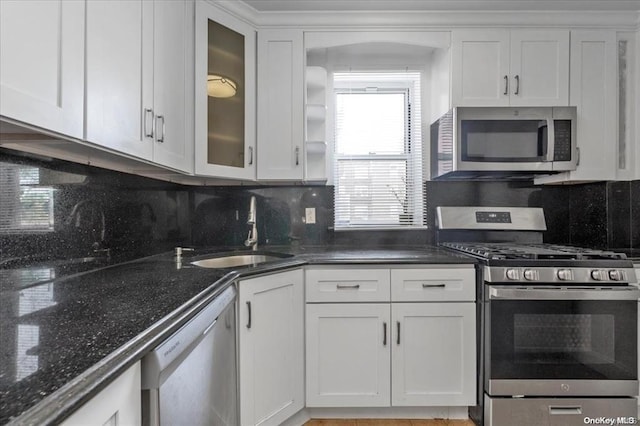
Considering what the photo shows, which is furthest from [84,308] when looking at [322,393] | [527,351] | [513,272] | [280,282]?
[527,351]

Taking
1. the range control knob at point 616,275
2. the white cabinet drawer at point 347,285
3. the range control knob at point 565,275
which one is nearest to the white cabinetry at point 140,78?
the white cabinet drawer at point 347,285

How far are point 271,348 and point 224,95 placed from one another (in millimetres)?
1409

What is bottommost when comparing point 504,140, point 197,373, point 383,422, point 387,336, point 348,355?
point 383,422

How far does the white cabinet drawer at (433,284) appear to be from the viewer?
201cm

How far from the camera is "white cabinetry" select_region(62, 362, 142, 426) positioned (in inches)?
22.5

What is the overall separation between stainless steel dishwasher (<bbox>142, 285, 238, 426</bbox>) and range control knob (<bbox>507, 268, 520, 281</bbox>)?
51.7 inches

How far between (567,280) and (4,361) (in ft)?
6.97

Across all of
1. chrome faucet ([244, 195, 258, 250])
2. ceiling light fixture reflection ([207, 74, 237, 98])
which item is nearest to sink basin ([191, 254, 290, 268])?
chrome faucet ([244, 195, 258, 250])

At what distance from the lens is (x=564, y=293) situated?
6.06ft

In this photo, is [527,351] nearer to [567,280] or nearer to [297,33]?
[567,280]

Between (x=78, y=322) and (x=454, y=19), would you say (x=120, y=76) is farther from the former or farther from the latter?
(x=454, y=19)

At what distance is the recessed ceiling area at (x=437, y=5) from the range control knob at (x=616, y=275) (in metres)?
1.57

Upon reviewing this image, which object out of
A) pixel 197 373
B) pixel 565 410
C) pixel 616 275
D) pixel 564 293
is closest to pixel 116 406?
pixel 197 373

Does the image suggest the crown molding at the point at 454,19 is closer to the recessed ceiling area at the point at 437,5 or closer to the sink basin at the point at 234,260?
the recessed ceiling area at the point at 437,5
